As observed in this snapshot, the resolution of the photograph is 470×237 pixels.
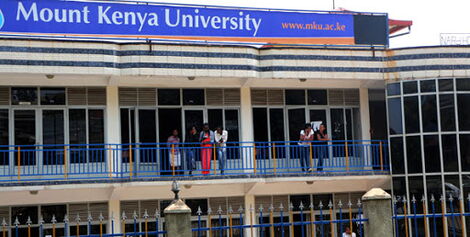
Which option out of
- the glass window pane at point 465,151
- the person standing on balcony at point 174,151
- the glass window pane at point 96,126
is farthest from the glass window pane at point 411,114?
the glass window pane at point 96,126

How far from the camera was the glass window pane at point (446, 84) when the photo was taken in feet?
66.2

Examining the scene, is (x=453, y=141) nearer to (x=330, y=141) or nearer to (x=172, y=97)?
(x=330, y=141)

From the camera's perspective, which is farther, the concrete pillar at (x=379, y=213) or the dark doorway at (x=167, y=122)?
the dark doorway at (x=167, y=122)

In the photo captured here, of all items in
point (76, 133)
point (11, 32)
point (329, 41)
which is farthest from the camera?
point (329, 41)

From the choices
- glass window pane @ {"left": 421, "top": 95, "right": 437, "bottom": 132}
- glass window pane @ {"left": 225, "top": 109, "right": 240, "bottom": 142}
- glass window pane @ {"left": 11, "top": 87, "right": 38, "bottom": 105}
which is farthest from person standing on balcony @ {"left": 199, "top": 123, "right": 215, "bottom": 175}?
glass window pane @ {"left": 421, "top": 95, "right": 437, "bottom": 132}

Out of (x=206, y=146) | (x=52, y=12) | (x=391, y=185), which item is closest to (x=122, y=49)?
(x=52, y=12)

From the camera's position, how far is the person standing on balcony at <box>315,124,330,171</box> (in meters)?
20.4

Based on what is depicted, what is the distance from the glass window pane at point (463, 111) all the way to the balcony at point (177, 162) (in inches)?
85.8

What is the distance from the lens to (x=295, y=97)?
2206cm

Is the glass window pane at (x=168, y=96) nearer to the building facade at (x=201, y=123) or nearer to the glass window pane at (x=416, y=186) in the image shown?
the building facade at (x=201, y=123)

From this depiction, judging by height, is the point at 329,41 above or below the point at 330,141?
above

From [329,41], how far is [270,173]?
4.32 m

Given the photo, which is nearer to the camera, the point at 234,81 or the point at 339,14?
the point at 234,81

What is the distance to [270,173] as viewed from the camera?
2002 cm
